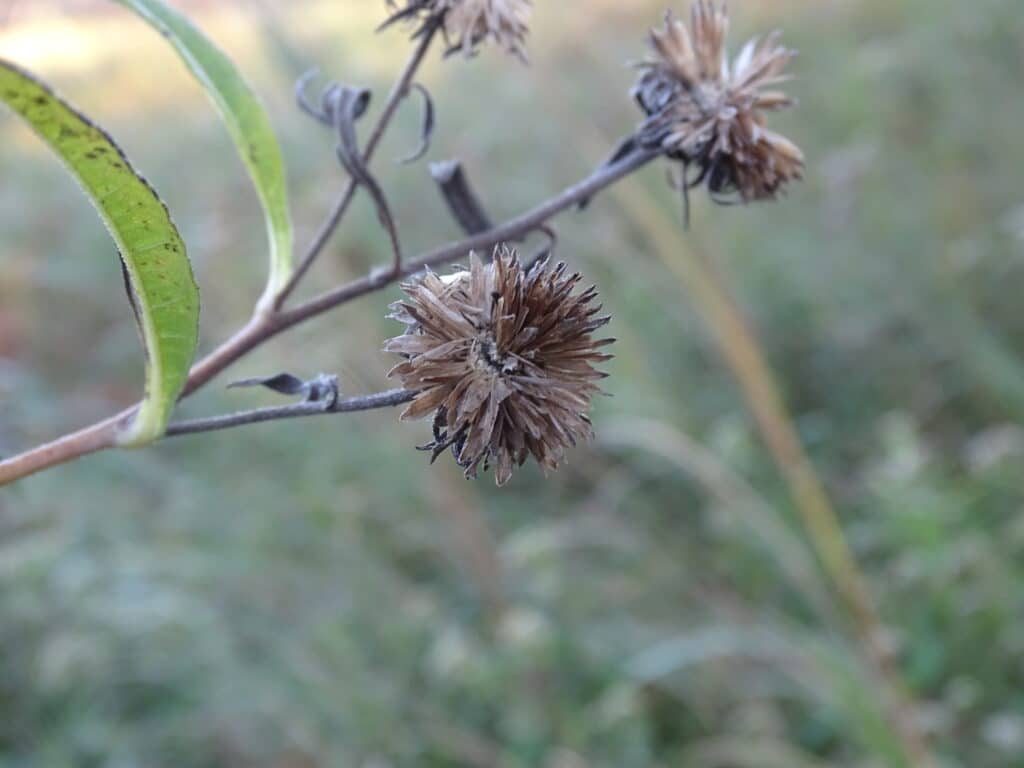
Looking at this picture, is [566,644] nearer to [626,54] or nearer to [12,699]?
[12,699]

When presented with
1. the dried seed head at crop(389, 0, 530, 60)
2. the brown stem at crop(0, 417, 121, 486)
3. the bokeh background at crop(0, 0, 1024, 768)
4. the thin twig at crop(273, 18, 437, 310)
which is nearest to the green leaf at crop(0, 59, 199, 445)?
the brown stem at crop(0, 417, 121, 486)

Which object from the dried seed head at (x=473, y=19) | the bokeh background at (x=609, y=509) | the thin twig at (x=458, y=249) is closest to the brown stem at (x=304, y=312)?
the thin twig at (x=458, y=249)

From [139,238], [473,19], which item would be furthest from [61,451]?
[473,19]

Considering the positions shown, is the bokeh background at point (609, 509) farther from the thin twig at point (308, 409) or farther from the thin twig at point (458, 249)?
the thin twig at point (308, 409)

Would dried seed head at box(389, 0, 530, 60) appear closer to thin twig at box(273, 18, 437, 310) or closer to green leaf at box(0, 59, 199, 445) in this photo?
thin twig at box(273, 18, 437, 310)

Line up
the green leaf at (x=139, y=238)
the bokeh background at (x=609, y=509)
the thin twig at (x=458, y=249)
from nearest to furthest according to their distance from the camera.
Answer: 1. the green leaf at (x=139, y=238)
2. the thin twig at (x=458, y=249)
3. the bokeh background at (x=609, y=509)
